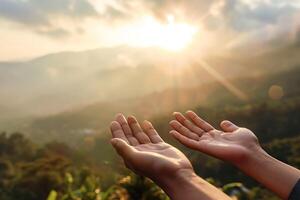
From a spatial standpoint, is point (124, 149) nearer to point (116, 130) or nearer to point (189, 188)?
point (116, 130)

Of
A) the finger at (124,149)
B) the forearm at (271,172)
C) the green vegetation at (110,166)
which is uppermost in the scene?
the finger at (124,149)

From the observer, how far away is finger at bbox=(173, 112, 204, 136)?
320 centimetres

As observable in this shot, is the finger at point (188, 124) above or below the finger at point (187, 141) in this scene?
above

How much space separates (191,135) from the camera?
3.15 metres

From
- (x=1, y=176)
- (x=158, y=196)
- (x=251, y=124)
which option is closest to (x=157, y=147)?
(x=158, y=196)

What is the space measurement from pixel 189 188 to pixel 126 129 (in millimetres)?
697

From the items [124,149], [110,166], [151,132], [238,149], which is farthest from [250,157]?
[110,166]

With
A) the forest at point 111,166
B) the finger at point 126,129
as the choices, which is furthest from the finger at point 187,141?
the forest at point 111,166

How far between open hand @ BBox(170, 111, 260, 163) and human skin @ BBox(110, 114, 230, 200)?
0.19 m

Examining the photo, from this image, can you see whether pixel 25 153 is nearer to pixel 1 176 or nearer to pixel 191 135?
pixel 1 176

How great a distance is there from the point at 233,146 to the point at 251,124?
7578 centimetres

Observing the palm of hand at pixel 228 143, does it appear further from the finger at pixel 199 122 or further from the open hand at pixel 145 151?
the open hand at pixel 145 151

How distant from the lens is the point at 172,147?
288 centimetres

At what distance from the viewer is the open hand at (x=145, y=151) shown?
2.63m
